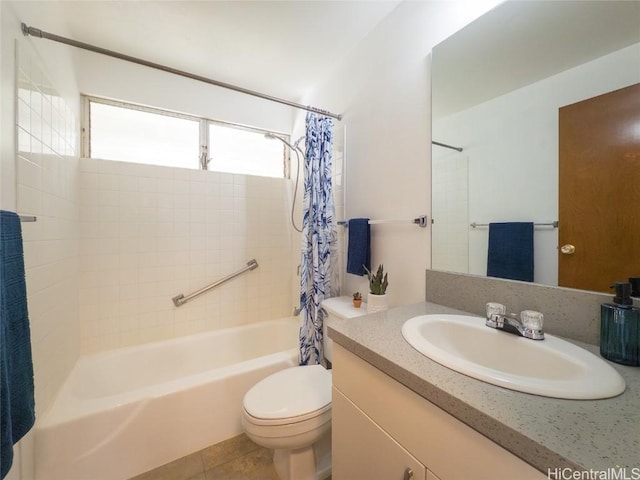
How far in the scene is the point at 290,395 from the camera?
3.77ft

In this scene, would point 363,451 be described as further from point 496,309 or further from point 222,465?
point 222,465

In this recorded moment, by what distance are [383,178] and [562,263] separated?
2.99 feet

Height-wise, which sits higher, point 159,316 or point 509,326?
point 509,326

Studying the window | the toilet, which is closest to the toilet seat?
the toilet

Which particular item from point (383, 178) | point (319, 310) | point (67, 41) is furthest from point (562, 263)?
point (67, 41)

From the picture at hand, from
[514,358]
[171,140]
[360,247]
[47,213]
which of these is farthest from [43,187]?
[514,358]

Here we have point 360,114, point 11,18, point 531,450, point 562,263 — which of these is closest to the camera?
point 531,450

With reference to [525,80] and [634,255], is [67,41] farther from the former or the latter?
[634,255]

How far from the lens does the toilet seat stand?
Answer: 40.8 inches

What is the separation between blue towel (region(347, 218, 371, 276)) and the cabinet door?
81 centimetres

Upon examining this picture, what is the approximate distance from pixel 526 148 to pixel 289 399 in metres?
1.36

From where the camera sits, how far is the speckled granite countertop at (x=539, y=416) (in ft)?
1.15

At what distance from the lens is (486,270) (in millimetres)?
979

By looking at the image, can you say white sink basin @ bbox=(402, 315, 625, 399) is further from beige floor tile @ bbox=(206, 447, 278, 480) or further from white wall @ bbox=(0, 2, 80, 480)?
white wall @ bbox=(0, 2, 80, 480)
